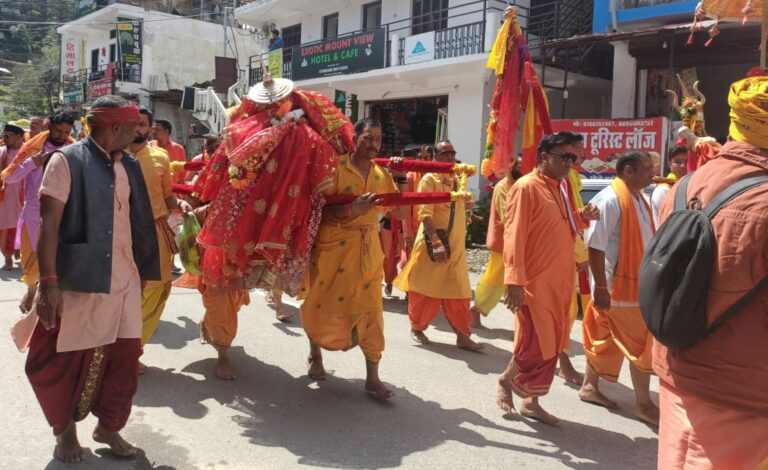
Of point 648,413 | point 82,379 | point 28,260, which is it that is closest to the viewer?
point 82,379

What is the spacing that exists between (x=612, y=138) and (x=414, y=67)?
5.26 metres

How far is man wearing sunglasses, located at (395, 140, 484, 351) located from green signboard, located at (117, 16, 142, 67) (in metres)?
26.8

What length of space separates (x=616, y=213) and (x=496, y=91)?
207cm

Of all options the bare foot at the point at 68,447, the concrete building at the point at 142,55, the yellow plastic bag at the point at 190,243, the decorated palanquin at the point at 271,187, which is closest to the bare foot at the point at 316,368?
the decorated palanquin at the point at 271,187

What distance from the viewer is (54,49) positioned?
41.9 meters

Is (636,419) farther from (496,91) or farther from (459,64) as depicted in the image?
(459,64)

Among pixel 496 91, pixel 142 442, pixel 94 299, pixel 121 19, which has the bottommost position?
pixel 142 442

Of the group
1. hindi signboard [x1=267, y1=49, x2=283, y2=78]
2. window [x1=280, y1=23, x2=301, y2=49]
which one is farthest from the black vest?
window [x1=280, y1=23, x2=301, y2=49]

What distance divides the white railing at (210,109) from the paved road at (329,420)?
17.1 metres

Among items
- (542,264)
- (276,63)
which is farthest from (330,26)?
(542,264)

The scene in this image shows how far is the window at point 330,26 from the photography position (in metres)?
20.0

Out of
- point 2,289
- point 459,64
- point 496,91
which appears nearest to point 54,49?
point 459,64

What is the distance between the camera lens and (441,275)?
572 cm

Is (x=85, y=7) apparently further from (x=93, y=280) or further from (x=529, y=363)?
(x=529, y=363)
